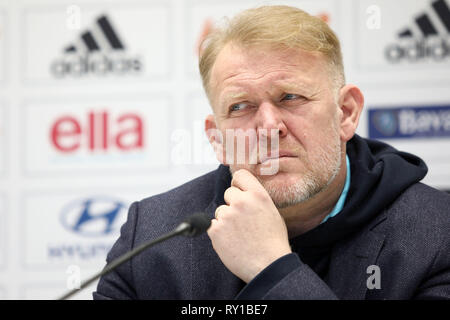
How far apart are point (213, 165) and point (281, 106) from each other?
157 centimetres

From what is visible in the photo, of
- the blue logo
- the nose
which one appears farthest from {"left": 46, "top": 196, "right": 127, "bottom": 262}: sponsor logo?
the nose

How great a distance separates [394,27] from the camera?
9.76ft

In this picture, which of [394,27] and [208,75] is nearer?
[208,75]

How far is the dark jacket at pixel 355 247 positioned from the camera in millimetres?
1478

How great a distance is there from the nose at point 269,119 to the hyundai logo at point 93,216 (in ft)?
5.95

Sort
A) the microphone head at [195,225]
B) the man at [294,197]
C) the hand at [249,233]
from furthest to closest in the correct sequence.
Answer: the man at [294,197], the hand at [249,233], the microphone head at [195,225]

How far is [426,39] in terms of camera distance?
2943 millimetres

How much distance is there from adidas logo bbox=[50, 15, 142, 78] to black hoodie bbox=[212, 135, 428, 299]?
5.46 ft

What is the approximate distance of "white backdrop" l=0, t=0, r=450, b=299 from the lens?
2.96 meters

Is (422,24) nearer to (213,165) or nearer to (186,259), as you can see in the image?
(213,165)

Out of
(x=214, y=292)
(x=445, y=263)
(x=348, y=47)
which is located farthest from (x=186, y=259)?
(x=348, y=47)

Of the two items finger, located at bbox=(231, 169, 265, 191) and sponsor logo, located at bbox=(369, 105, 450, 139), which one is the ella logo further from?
finger, located at bbox=(231, 169, 265, 191)

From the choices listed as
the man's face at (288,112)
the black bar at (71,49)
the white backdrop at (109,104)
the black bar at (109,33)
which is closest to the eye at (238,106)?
the man's face at (288,112)

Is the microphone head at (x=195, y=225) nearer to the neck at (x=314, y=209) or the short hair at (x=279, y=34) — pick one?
the neck at (x=314, y=209)
